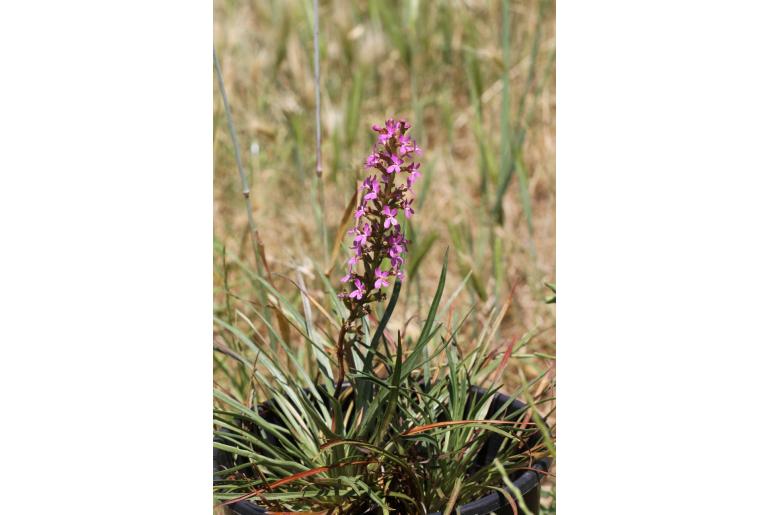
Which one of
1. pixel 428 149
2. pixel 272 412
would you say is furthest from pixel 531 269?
pixel 272 412

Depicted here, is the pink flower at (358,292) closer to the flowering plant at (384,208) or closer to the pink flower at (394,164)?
the flowering plant at (384,208)

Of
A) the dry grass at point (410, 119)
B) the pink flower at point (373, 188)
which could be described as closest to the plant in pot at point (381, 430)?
the pink flower at point (373, 188)

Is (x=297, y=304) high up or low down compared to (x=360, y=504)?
up

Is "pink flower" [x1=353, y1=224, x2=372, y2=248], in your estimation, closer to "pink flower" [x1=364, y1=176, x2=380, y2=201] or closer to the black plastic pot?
"pink flower" [x1=364, y1=176, x2=380, y2=201]

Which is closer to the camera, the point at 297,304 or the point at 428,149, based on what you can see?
the point at 297,304

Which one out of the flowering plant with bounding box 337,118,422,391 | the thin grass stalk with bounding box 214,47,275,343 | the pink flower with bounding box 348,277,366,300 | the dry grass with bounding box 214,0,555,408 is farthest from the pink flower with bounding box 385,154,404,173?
the dry grass with bounding box 214,0,555,408

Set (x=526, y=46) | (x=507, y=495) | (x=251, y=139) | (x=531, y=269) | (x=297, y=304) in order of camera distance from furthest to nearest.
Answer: (x=526, y=46) < (x=251, y=139) < (x=531, y=269) < (x=297, y=304) < (x=507, y=495)

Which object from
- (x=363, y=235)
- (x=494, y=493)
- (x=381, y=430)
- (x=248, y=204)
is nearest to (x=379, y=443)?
(x=381, y=430)

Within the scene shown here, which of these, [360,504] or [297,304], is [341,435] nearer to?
[360,504]

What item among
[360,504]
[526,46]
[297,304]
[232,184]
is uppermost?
[526,46]
